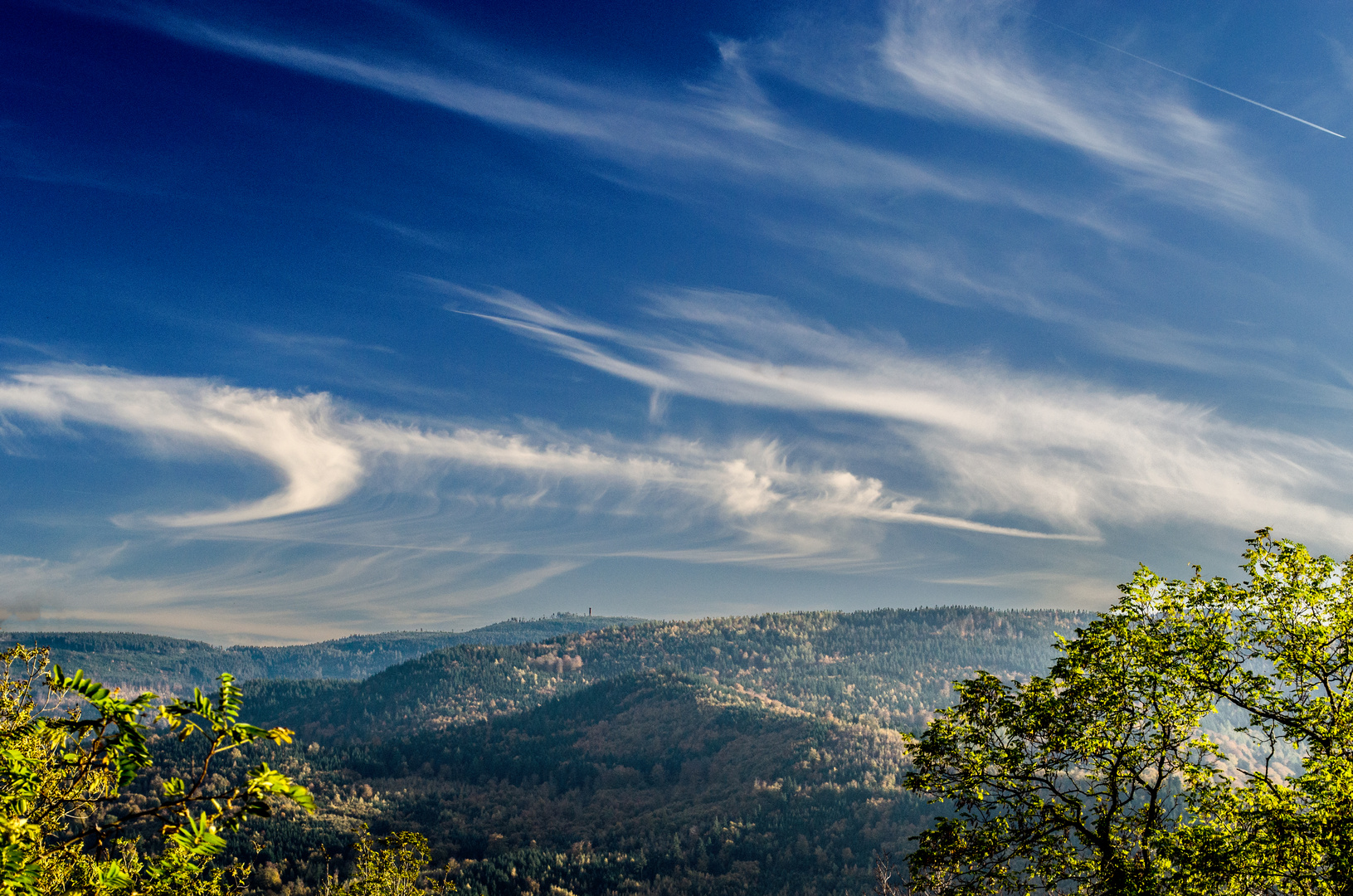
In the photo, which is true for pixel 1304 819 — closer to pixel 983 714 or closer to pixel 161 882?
pixel 983 714

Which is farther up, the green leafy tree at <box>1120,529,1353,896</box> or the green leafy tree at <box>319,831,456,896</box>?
the green leafy tree at <box>1120,529,1353,896</box>

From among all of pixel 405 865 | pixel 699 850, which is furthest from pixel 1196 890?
pixel 699 850

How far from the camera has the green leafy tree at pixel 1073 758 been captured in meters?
21.8

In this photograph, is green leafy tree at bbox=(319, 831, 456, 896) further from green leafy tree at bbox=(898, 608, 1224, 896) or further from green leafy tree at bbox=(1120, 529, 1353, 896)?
green leafy tree at bbox=(1120, 529, 1353, 896)

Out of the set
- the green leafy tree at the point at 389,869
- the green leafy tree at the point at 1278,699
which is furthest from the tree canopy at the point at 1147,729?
the green leafy tree at the point at 389,869

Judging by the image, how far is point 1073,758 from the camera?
22359 millimetres

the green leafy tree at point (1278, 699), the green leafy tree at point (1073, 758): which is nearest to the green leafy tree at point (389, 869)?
the green leafy tree at point (1073, 758)

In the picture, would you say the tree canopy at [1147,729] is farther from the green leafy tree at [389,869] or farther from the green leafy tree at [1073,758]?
the green leafy tree at [389,869]

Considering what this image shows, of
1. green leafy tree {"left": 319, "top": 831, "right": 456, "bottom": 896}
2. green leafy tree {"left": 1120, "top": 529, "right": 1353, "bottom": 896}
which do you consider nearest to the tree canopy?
green leafy tree {"left": 1120, "top": 529, "right": 1353, "bottom": 896}

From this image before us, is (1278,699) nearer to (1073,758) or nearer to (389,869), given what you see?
(1073,758)

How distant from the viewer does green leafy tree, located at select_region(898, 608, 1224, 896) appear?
71.5 ft

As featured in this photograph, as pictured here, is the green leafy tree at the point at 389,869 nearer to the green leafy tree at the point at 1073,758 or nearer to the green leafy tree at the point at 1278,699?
the green leafy tree at the point at 1073,758

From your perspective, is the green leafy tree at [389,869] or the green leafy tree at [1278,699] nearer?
Answer: the green leafy tree at [1278,699]

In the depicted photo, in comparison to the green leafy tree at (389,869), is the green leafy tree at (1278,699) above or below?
above
